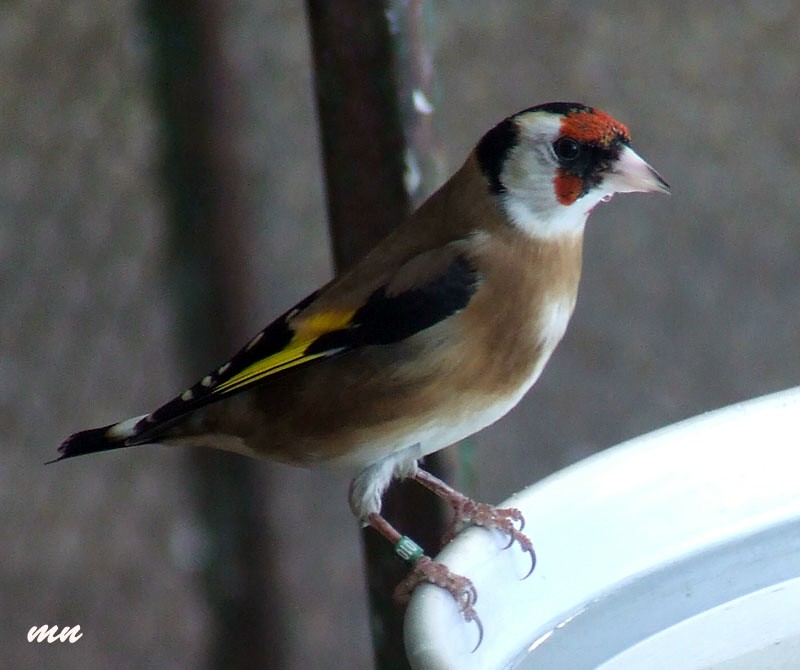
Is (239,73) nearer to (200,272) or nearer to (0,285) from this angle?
(200,272)

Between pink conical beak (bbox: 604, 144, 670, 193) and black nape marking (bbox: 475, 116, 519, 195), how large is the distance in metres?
0.11

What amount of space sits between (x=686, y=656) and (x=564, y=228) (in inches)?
18.0

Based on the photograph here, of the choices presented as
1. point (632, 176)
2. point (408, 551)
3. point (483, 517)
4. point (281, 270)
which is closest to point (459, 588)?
point (483, 517)

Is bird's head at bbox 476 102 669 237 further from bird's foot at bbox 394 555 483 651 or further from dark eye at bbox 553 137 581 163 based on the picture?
bird's foot at bbox 394 555 483 651

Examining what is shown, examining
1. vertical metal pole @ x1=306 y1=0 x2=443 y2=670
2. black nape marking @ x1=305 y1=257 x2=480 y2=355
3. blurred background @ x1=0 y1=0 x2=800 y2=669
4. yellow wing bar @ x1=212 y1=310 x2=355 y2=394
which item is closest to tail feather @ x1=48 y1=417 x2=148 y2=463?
yellow wing bar @ x1=212 y1=310 x2=355 y2=394

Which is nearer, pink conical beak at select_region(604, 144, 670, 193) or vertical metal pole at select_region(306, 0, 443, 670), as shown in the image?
pink conical beak at select_region(604, 144, 670, 193)

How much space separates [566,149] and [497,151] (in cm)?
8

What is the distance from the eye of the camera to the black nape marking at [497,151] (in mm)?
1333

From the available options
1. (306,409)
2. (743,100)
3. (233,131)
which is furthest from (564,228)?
(743,100)

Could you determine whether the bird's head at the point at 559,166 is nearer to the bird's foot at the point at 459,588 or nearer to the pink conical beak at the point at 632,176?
the pink conical beak at the point at 632,176

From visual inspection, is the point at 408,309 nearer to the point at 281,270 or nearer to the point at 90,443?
the point at 90,443

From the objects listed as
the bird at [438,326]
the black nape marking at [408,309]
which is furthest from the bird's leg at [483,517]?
the black nape marking at [408,309]

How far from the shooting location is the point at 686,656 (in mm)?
1070

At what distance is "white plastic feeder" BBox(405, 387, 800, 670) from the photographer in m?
1.07
